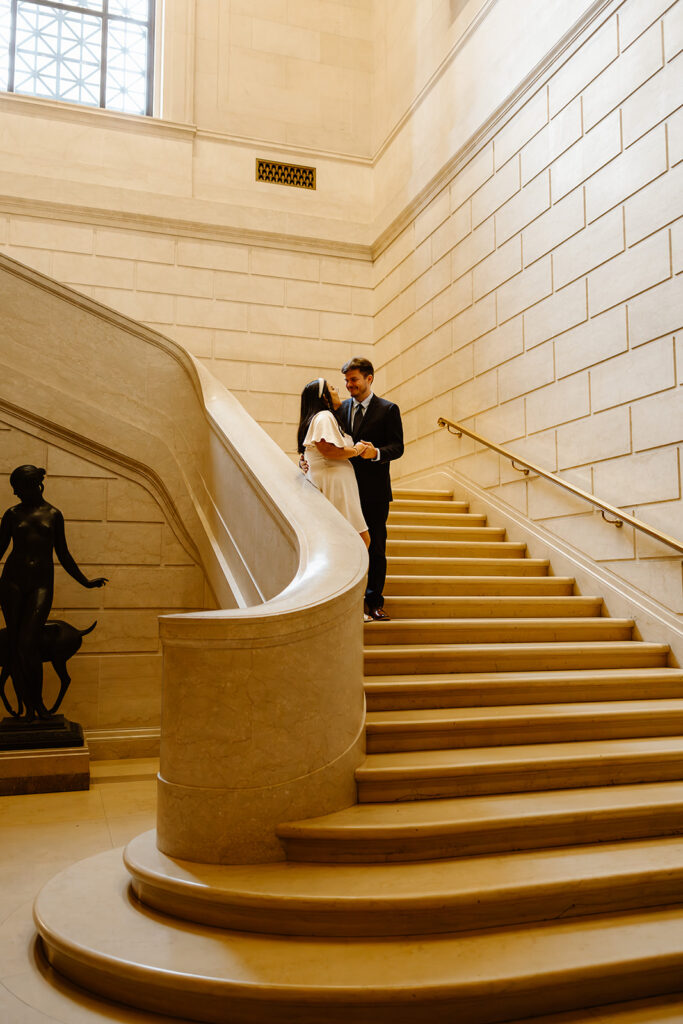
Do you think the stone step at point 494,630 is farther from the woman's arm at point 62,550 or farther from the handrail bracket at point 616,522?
the woman's arm at point 62,550

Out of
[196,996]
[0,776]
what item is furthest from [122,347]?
[196,996]

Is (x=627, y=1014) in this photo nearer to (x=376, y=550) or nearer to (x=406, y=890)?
(x=406, y=890)

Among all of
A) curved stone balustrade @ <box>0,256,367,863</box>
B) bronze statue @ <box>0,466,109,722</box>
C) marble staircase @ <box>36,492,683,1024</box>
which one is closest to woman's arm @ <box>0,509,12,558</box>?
bronze statue @ <box>0,466,109,722</box>

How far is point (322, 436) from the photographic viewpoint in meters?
5.20

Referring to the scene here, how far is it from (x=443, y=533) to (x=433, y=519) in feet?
1.51

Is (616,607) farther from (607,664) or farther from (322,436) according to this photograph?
(322,436)

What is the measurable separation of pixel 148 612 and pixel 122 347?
240 cm

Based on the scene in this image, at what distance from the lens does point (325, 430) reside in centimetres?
521

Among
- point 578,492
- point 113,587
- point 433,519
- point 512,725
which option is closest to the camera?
point 512,725

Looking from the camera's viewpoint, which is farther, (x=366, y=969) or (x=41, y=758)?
(x=41, y=758)

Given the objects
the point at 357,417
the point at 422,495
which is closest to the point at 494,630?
the point at 357,417

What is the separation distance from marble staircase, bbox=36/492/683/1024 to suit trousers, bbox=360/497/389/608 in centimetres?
68

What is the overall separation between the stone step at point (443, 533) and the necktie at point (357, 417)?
4.20 feet

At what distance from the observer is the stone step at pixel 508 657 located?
196 inches
